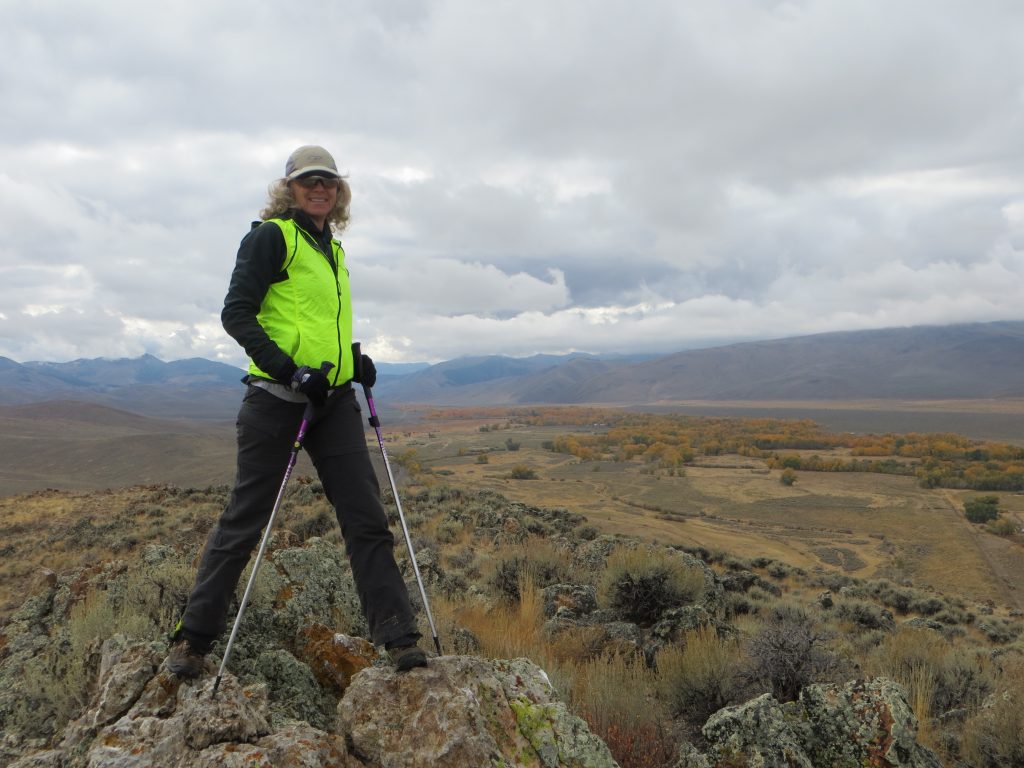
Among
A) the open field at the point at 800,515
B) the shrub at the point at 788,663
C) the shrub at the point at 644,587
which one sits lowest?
the open field at the point at 800,515

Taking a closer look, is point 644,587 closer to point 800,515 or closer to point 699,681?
point 699,681

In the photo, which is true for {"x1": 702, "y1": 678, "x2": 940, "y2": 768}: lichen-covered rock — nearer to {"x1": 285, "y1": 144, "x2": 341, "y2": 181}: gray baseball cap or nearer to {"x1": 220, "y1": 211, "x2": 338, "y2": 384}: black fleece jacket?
{"x1": 220, "y1": 211, "x2": 338, "y2": 384}: black fleece jacket

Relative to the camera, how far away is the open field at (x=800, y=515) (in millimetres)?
20594

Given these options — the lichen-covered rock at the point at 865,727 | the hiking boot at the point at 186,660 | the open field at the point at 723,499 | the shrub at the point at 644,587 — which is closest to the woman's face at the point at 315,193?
the hiking boot at the point at 186,660

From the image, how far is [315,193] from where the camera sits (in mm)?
2771

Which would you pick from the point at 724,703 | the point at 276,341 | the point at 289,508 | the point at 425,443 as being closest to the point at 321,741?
the point at 276,341

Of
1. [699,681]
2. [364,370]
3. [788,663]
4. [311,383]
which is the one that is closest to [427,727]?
[311,383]

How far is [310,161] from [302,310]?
756 millimetres

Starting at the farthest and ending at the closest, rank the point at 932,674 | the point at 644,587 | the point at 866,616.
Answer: the point at 866,616 < the point at 644,587 < the point at 932,674

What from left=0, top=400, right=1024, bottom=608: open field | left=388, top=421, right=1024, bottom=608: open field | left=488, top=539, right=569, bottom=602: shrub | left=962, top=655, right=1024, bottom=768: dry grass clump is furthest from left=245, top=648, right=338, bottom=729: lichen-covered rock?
left=0, top=400, right=1024, bottom=608: open field

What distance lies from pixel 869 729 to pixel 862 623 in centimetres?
758

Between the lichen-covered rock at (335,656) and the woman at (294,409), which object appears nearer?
the woman at (294,409)

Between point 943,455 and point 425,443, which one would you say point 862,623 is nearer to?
point 943,455

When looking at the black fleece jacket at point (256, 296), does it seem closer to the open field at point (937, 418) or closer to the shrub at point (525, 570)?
the shrub at point (525, 570)
